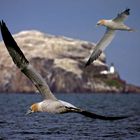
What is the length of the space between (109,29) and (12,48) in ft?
31.7

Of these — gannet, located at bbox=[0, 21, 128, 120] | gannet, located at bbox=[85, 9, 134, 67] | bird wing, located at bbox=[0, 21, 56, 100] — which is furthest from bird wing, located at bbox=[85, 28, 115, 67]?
bird wing, located at bbox=[0, 21, 56, 100]

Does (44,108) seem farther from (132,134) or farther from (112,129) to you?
(112,129)

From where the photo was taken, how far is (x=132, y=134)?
106 feet

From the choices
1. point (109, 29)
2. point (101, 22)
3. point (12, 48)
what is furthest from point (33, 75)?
point (109, 29)

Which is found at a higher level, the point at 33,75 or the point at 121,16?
the point at 121,16

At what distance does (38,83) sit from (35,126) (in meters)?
14.1

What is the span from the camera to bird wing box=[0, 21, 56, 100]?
2194 centimetres

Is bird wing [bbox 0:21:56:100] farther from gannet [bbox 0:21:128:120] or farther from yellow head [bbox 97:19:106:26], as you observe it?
yellow head [bbox 97:19:106:26]

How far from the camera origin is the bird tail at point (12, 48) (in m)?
21.9

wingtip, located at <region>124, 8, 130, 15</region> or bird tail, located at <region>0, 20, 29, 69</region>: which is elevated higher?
wingtip, located at <region>124, 8, 130, 15</region>

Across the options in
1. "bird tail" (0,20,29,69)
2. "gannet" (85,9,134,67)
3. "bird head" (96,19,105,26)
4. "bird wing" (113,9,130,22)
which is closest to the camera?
"bird tail" (0,20,29,69)

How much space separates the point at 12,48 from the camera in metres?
22.3

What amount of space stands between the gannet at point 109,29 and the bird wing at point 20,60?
18.9ft

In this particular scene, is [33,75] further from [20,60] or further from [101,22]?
[101,22]
